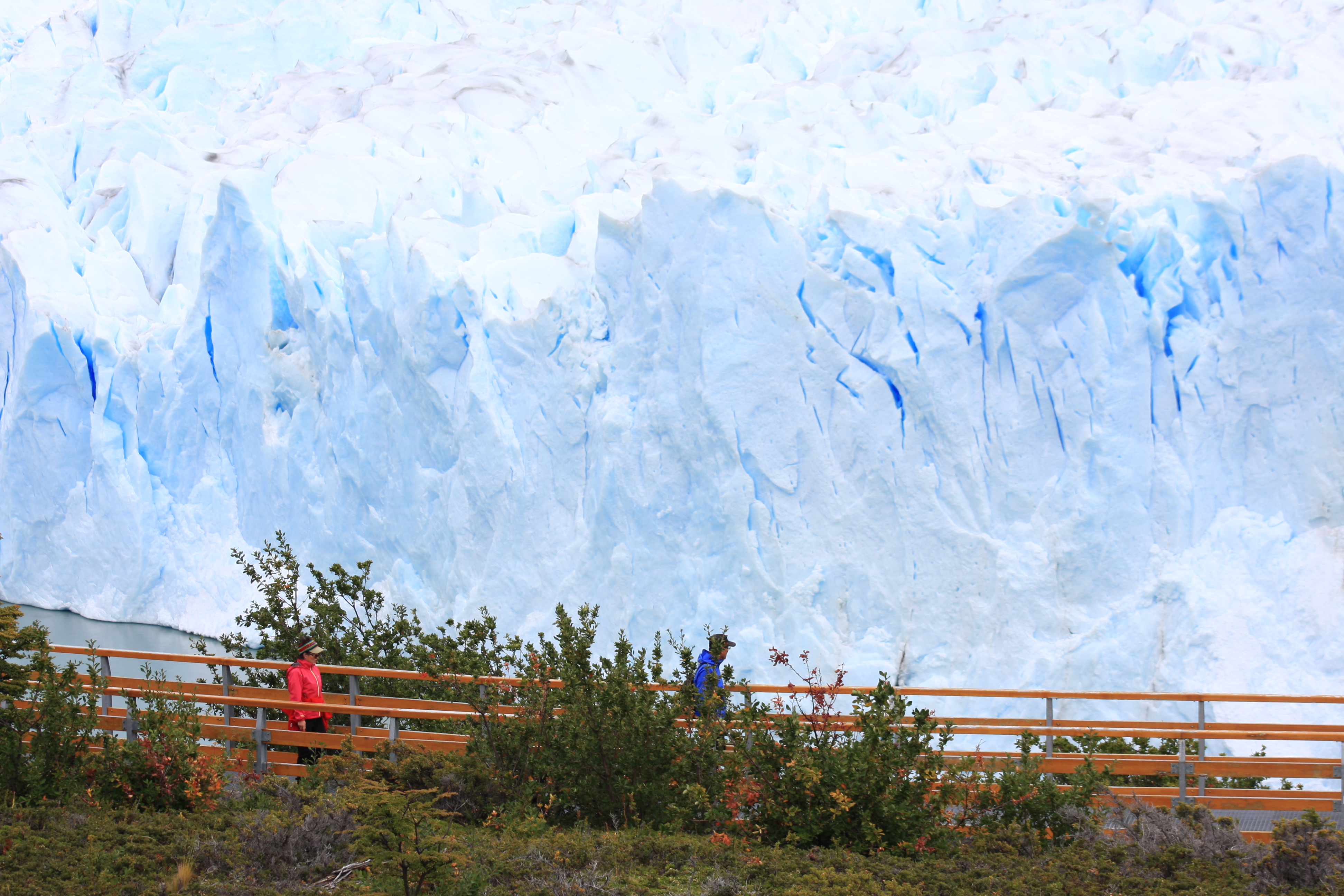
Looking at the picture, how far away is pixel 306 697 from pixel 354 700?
33 centimetres

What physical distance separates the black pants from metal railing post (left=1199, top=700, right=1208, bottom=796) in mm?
5495

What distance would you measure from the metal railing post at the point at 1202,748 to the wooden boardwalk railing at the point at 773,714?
11 millimetres

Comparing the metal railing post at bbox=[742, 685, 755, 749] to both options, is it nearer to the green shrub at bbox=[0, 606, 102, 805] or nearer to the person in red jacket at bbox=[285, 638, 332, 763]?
the person in red jacket at bbox=[285, 638, 332, 763]

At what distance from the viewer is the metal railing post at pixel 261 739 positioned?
662 centimetres

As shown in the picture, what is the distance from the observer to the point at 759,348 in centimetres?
1252

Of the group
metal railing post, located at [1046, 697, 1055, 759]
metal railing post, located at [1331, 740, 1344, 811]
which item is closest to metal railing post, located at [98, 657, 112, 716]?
metal railing post, located at [1046, 697, 1055, 759]

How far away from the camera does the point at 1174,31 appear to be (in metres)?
16.4

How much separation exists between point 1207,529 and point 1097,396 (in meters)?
1.79

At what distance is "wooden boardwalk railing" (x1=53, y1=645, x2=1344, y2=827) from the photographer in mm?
6547

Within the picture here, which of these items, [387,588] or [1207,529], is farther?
[387,588]

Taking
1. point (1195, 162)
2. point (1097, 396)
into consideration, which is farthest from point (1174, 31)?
point (1097, 396)

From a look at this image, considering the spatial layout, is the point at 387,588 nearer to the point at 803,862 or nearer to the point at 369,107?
the point at 369,107

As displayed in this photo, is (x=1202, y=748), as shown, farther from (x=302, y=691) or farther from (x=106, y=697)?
(x=106, y=697)

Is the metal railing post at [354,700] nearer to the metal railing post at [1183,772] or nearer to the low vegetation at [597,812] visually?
the low vegetation at [597,812]
